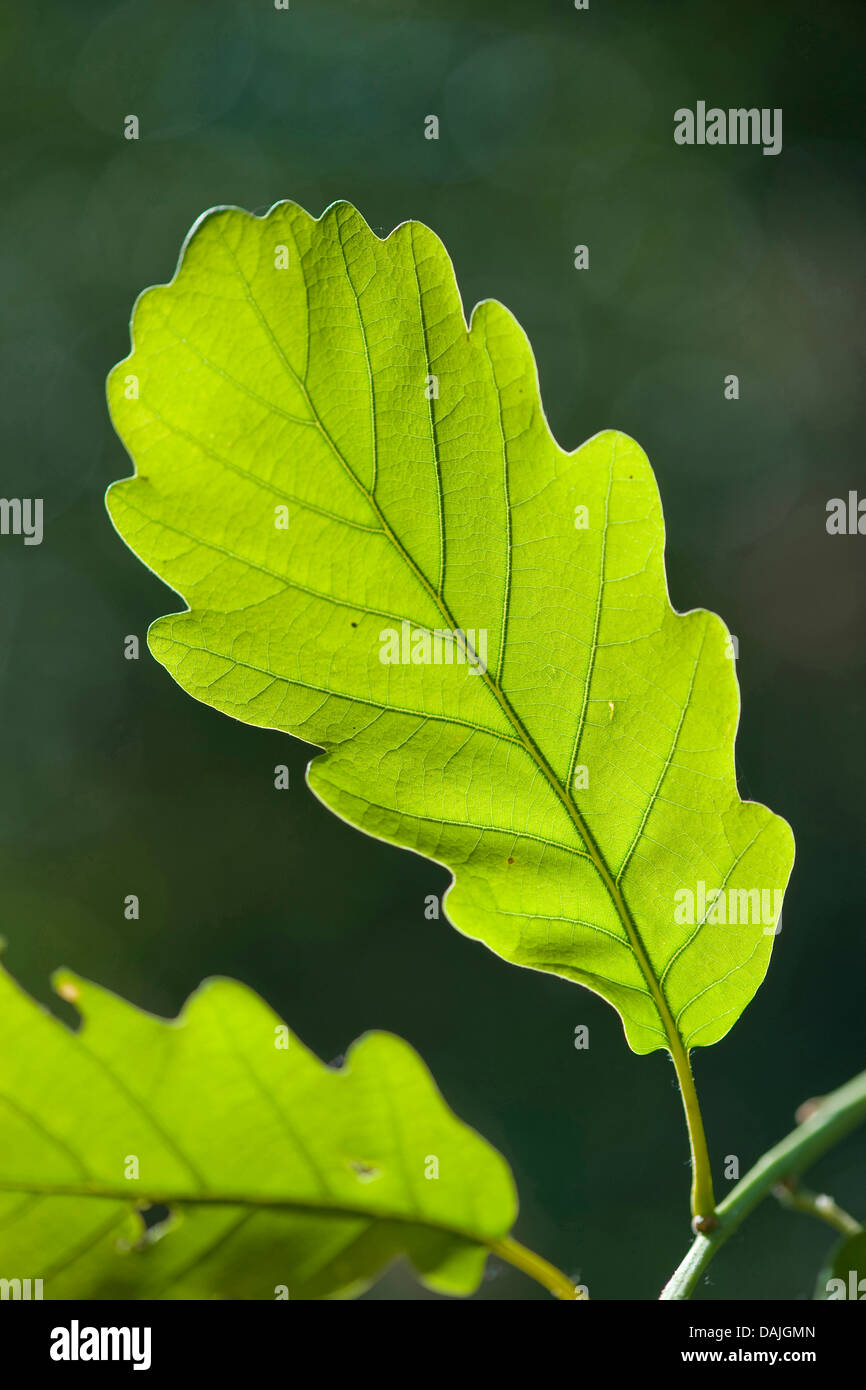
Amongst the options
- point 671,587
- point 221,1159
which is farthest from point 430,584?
point 671,587

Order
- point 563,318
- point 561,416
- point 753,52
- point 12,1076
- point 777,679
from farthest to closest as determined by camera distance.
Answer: point 753,52
point 563,318
point 561,416
point 777,679
point 12,1076

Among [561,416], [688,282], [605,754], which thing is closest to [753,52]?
[688,282]

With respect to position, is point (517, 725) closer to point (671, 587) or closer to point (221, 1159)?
point (221, 1159)

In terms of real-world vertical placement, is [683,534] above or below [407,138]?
below

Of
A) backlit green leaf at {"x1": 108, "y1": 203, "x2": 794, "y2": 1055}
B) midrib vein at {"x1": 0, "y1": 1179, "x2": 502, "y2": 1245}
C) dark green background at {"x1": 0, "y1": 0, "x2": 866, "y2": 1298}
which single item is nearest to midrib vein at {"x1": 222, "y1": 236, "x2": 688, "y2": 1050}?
backlit green leaf at {"x1": 108, "y1": 203, "x2": 794, "y2": 1055}

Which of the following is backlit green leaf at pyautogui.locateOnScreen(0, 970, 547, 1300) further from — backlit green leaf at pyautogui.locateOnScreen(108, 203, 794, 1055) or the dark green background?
the dark green background

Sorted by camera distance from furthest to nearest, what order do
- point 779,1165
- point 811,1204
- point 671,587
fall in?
point 671,587, point 811,1204, point 779,1165
